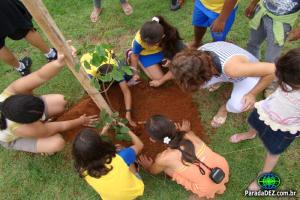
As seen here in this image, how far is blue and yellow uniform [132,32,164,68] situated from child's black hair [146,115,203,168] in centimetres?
98

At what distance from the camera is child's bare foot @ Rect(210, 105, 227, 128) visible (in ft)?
9.56

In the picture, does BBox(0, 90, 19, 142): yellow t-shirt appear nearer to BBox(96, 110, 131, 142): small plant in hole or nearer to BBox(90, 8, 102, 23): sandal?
BBox(96, 110, 131, 142): small plant in hole

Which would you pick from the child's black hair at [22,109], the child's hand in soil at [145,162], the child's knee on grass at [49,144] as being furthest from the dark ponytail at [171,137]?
the child's knee on grass at [49,144]

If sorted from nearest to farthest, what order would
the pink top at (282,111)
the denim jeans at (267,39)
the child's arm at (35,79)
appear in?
the pink top at (282,111)
the child's arm at (35,79)
the denim jeans at (267,39)

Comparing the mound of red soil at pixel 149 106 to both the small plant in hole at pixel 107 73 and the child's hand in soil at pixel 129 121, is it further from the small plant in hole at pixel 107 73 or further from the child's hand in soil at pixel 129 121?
the small plant in hole at pixel 107 73

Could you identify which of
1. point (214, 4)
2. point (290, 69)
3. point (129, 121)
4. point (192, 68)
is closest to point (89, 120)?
point (129, 121)

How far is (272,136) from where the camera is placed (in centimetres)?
229

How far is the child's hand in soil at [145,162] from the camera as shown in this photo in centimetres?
264

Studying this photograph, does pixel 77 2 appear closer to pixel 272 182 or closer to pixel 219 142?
pixel 219 142

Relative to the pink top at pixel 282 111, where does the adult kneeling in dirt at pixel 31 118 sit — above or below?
above

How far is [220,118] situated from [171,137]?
2.71 ft

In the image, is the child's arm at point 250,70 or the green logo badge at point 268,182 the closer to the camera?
the child's arm at point 250,70

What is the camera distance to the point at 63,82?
11.1 ft

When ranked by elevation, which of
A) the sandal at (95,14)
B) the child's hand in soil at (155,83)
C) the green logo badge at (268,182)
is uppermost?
the sandal at (95,14)
